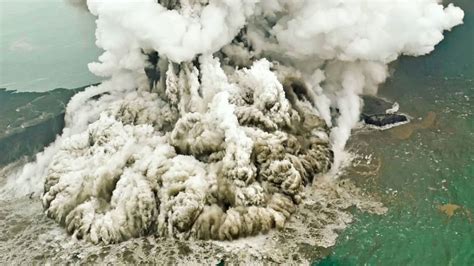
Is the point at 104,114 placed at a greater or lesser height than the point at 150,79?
lesser

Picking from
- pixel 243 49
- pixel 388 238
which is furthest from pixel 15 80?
pixel 388 238

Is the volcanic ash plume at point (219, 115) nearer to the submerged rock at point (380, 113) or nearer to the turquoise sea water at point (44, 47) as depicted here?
the submerged rock at point (380, 113)

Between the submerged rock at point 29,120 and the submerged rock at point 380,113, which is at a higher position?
the submerged rock at point 380,113

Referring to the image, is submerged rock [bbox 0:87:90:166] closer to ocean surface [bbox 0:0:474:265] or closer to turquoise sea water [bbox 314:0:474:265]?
ocean surface [bbox 0:0:474:265]

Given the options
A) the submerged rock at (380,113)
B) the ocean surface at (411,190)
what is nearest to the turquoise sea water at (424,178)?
the ocean surface at (411,190)

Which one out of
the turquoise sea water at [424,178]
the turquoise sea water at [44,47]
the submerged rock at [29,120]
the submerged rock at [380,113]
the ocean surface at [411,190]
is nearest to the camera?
the turquoise sea water at [424,178]

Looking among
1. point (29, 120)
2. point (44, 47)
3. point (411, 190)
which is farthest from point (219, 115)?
point (44, 47)

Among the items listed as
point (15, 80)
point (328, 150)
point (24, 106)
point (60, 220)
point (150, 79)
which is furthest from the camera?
point (15, 80)

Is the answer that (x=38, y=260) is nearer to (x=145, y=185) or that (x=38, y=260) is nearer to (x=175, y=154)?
(x=145, y=185)
